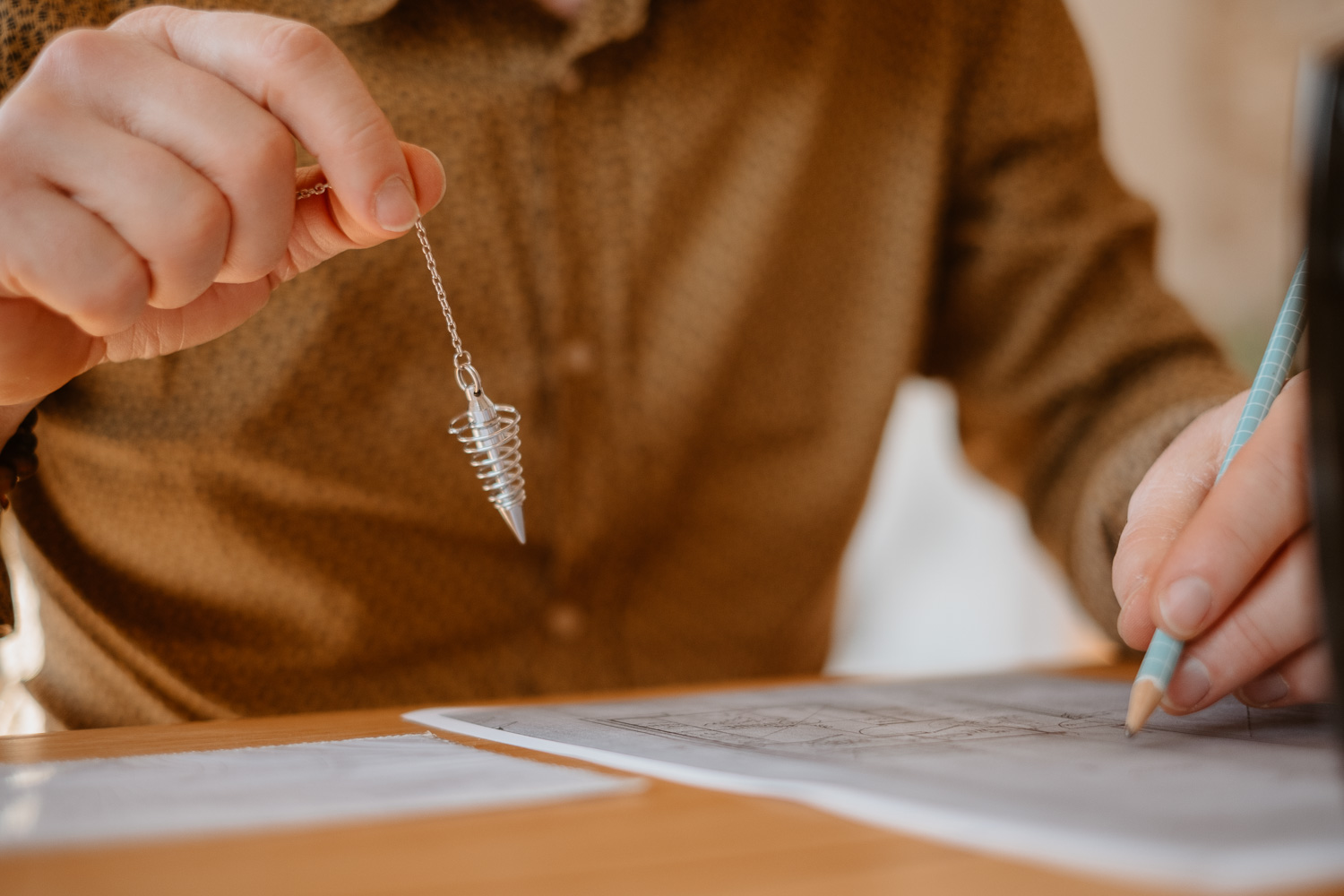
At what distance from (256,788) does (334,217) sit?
10.4 inches

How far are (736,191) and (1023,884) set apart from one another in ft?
2.19

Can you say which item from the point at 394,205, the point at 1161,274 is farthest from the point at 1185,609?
the point at 1161,274

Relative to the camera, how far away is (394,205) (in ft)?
1.38

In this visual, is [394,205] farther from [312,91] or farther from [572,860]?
[572,860]

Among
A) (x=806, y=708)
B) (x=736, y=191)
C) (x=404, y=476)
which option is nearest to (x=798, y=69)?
(x=736, y=191)

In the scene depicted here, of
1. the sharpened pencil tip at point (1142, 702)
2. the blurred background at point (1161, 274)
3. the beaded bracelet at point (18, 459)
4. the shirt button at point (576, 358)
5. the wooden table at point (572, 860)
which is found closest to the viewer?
the wooden table at point (572, 860)

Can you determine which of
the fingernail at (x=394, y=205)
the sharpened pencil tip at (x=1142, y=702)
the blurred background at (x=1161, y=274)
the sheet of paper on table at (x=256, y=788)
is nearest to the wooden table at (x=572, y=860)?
the sheet of paper on table at (x=256, y=788)

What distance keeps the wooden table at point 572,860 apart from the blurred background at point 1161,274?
1.56m

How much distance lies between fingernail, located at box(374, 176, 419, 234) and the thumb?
0.5 inches

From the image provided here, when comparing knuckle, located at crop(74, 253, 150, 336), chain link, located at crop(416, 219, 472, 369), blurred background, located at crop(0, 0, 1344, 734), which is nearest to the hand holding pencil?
chain link, located at crop(416, 219, 472, 369)

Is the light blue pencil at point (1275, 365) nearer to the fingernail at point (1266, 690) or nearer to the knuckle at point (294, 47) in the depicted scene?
the fingernail at point (1266, 690)

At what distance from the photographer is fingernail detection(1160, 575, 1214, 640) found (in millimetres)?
356

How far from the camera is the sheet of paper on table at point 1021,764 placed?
0.72ft

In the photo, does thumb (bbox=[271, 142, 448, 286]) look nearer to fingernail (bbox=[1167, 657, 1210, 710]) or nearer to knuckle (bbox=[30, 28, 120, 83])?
knuckle (bbox=[30, 28, 120, 83])
